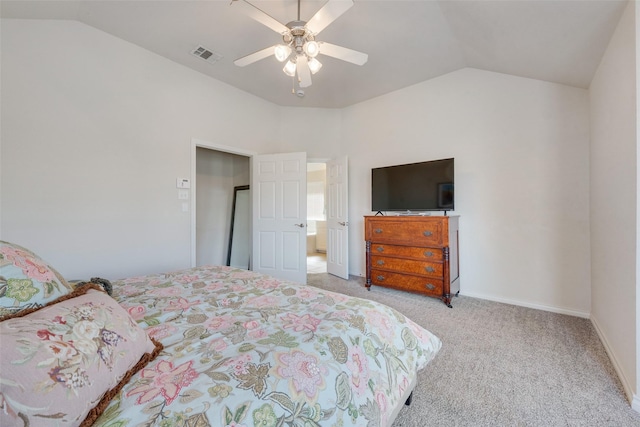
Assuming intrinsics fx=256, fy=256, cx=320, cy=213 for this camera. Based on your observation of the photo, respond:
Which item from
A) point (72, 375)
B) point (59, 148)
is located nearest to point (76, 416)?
point (72, 375)

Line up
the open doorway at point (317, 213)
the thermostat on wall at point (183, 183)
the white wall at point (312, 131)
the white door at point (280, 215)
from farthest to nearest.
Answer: the open doorway at point (317, 213)
the white wall at point (312, 131)
the white door at point (280, 215)
the thermostat on wall at point (183, 183)

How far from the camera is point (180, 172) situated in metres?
3.04

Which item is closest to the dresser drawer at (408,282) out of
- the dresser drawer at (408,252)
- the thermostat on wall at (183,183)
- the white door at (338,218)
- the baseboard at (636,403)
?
the dresser drawer at (408,252)

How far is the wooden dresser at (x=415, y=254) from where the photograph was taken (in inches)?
113

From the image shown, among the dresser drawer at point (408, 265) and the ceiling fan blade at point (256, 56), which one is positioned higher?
the ceiling fan blade at point (256, 56)

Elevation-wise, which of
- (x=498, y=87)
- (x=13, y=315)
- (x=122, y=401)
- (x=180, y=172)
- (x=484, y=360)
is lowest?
(x=484, y=360)

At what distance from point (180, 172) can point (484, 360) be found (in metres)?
3.45

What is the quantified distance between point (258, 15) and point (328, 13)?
0.49m

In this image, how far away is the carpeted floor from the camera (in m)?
1.36

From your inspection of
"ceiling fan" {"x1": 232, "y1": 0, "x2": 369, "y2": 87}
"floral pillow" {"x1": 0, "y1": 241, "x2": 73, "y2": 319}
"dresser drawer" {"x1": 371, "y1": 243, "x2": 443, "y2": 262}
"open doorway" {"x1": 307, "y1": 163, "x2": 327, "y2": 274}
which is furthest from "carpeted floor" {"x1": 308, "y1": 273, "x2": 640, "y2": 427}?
"open doorway" {"x1": 307, "y1": 163, "x2": 327, "y2": 274}

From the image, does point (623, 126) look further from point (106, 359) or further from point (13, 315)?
point (13, 315)

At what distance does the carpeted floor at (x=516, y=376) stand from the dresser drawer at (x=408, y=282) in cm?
35

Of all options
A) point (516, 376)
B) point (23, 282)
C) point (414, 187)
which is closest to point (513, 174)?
point (414, 187)

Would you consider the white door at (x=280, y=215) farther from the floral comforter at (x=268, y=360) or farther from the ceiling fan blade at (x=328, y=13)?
the floral comforter at (x=268, y=360)
